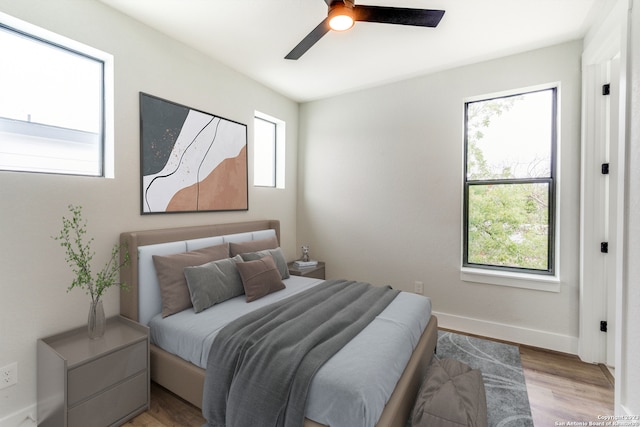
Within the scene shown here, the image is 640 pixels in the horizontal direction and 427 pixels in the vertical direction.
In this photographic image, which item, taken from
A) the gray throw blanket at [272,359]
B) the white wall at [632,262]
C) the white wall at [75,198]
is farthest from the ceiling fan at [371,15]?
the gray throw blanket at [272,359]

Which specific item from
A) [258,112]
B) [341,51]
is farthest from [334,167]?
[341,51]

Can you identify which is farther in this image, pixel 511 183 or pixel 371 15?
pixel 511 183

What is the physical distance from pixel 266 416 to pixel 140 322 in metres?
1.31

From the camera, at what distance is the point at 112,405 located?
1.72 metres

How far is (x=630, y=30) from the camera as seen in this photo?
1.68 meters

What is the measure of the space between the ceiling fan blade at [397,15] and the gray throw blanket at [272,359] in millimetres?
1909

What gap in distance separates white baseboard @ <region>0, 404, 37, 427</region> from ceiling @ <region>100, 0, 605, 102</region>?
2.83m

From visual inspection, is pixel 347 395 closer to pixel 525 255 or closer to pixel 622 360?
pixel 622 360

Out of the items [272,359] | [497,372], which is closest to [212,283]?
[272,359]

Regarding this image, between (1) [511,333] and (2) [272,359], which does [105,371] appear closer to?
(2) [272,359]

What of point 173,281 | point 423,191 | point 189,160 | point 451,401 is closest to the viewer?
point 451,401

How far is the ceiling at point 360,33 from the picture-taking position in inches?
84.5

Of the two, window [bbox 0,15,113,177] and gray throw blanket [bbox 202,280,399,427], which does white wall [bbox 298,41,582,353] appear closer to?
gray throw blanket [bbox 202,280,399,427]

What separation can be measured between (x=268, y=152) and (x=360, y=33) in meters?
1.94
